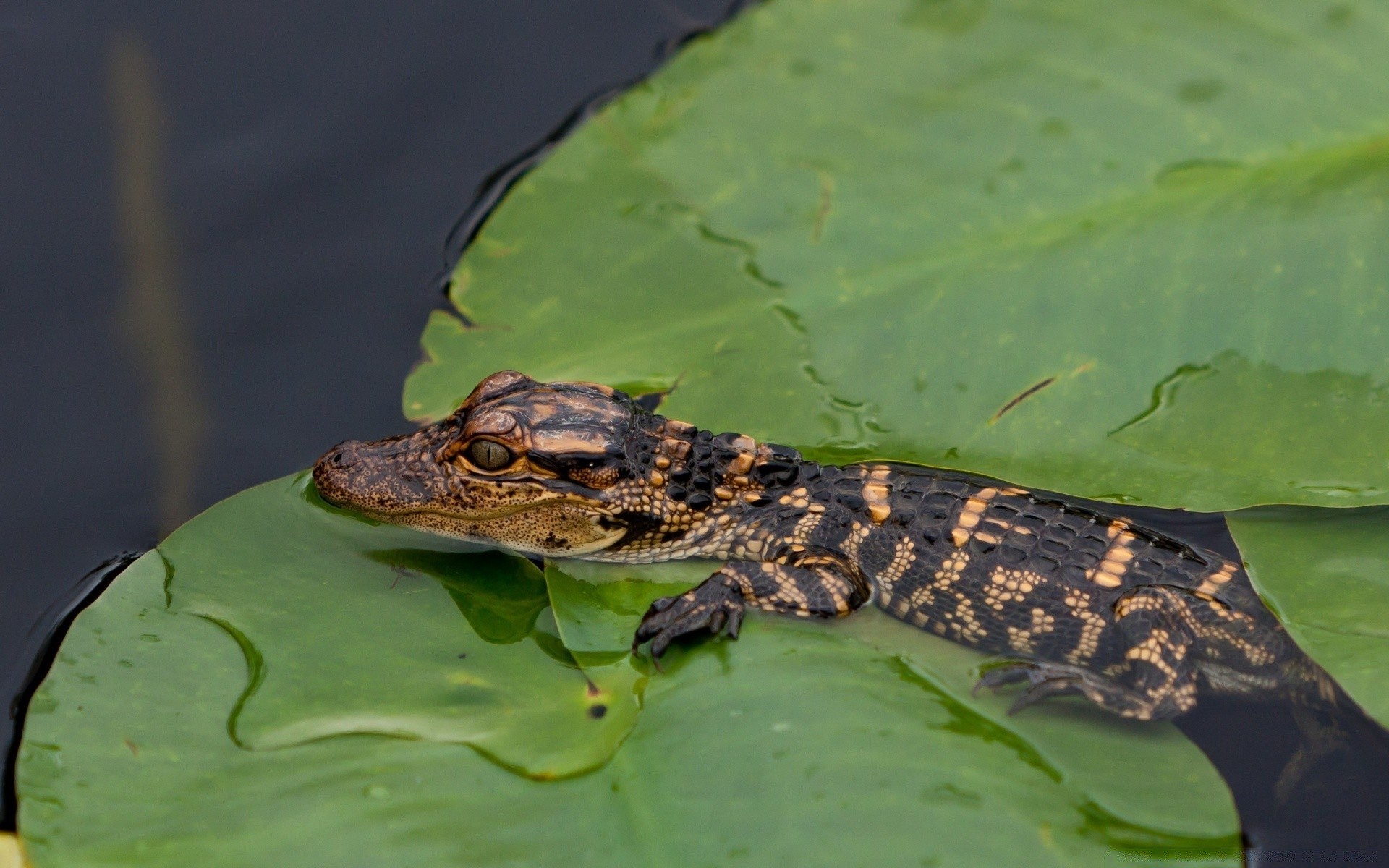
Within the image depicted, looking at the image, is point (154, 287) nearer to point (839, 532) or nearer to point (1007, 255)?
point (839, 532)

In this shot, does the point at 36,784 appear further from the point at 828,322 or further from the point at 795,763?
the point at 828,322

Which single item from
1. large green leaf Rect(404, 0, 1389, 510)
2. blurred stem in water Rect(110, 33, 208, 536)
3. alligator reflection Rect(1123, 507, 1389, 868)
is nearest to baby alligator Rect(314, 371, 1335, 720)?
alligator reflection Rect(1123, 507, 1389, 868)

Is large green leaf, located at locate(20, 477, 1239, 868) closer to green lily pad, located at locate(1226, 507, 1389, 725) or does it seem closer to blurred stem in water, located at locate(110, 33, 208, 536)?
green lily pad, located at locate(1226, 507, 1389, 725)

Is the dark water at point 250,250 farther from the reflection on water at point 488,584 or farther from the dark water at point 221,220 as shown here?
the reflection on water at point 488,584

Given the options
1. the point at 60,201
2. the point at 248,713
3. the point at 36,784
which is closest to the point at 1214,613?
the point at 248,713

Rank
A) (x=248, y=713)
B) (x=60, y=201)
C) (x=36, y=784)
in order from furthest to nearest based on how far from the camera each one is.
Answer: (x=60, y=201) < (x=248, y=713) < (x=36, y=784)

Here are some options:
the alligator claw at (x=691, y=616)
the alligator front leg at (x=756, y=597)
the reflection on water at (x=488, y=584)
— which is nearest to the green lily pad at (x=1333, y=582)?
the alligator front leg at (x=756, y=597)

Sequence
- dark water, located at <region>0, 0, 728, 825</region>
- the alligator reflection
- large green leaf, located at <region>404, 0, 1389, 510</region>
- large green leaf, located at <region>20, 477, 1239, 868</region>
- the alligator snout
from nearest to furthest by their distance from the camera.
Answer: large green leaf, located at <region>20, 477, 1239, 868</region>
the alligator reflection
large green leaf, located at <region>404, 0, 1389, 510</region>
the alligator snout
dark water, located at <region>0, 0, 728, 825</region>
